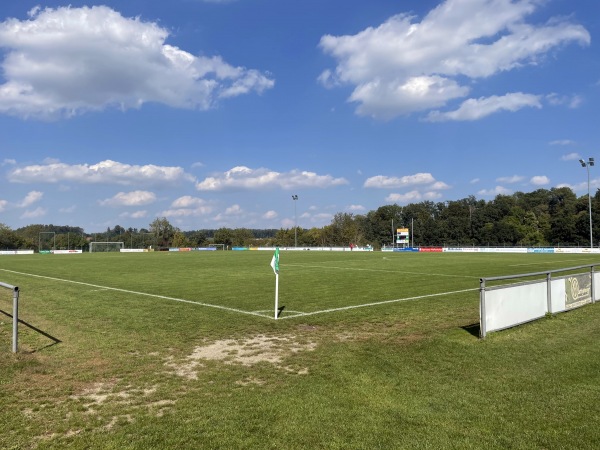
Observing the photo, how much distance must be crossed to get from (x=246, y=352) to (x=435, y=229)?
129971 millimetres

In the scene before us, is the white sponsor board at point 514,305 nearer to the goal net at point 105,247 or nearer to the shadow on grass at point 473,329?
the shadow on grass at point 473,329

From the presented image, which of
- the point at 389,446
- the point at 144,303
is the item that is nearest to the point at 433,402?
the point at 389,446

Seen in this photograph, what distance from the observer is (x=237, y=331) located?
992 centimetres

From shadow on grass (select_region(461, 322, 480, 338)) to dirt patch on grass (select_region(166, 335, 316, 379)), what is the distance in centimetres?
361

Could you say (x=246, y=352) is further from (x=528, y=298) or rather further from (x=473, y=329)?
(x=528, y=298)

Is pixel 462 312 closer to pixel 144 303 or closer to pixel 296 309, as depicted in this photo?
pixel 296 309

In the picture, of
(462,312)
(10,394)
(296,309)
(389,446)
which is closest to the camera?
(389,446)

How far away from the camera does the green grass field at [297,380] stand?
4.49 metres

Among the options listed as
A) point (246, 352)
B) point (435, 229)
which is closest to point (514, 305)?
point (246, 352)

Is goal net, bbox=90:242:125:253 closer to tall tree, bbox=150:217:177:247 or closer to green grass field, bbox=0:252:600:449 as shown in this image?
tall tree, bbox=150:217:177:247

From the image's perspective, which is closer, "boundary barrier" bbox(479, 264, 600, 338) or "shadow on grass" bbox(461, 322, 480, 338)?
"boundary barrier" bbox(479, 264, 600, 338)

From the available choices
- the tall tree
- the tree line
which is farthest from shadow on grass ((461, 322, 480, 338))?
the tall tree

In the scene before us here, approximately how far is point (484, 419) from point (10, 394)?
604cm

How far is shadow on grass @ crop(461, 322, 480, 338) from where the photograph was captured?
942 cm
